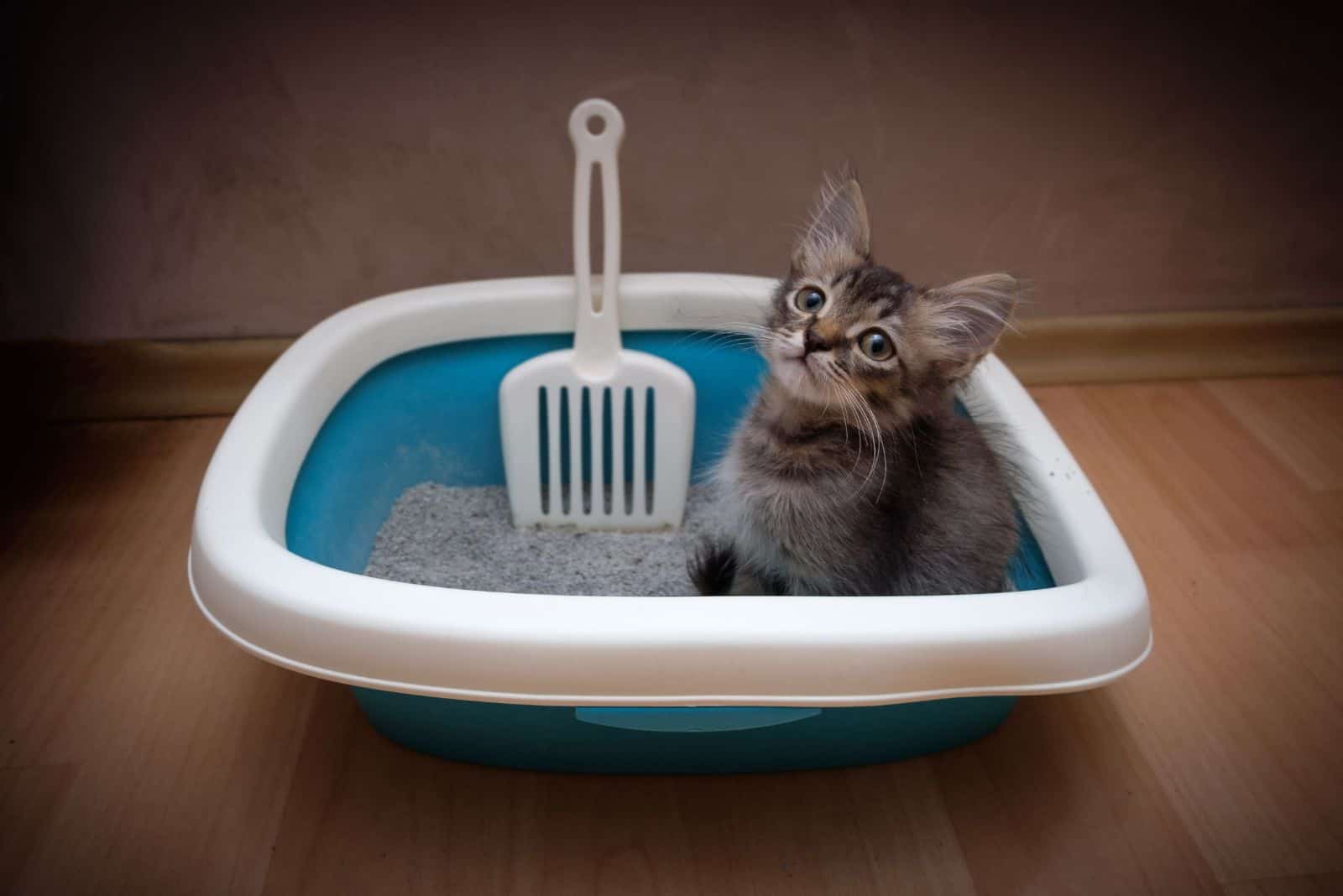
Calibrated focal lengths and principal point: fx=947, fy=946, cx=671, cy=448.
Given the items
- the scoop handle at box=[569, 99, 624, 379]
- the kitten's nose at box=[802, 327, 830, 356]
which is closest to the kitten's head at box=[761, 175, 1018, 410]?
the kitten's nose at box=[802, 327, 830, 356]

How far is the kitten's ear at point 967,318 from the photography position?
84cm

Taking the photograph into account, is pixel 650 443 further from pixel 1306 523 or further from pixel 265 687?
pixel 1306 523

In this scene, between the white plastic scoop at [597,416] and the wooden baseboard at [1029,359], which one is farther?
the wooden baseboard at [1029,359]

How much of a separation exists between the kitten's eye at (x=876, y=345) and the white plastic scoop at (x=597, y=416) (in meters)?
0.37

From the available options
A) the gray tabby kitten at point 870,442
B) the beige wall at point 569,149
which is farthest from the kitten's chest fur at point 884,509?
the beige wall at point 569,149

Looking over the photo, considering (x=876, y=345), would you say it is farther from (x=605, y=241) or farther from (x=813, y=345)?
(x=605, y=241)

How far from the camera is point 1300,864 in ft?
2.89

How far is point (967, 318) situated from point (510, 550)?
643 millimetres

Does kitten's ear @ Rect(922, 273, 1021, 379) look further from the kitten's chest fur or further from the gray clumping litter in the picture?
the gray clumping litter

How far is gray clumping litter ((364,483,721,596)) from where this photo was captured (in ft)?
3.78

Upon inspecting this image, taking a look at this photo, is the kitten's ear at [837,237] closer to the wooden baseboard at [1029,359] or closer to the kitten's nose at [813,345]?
the kitten's nose at [813,345]

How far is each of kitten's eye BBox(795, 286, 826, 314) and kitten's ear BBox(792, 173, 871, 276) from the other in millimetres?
32

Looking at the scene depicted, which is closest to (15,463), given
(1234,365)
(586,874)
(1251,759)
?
(586,874)

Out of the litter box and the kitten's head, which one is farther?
the kitten's head
